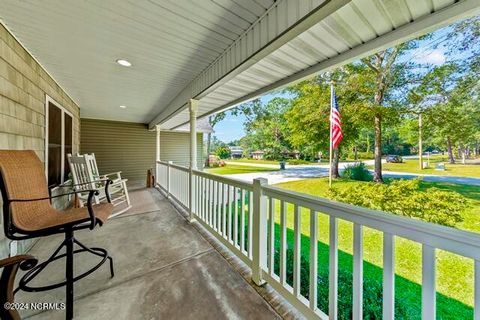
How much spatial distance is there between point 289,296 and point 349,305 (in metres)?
1.47

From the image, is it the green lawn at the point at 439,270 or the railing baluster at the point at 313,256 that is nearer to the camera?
the railing baluster at the point at 313,256

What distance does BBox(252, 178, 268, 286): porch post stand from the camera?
180 cm

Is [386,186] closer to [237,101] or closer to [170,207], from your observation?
[237,101]

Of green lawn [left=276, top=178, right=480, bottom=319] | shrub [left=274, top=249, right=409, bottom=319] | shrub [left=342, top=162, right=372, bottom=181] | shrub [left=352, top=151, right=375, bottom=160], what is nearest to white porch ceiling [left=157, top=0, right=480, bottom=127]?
shrub [left=274, top=249, right=409, bottom=319]

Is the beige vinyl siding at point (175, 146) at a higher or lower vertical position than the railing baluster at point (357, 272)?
higher

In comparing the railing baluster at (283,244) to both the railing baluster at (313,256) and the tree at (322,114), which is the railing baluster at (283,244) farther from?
the tree at (322,114)

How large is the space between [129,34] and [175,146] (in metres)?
7.41

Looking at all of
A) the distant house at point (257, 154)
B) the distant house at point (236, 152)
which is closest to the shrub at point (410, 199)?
the distant house at point (257, 154)

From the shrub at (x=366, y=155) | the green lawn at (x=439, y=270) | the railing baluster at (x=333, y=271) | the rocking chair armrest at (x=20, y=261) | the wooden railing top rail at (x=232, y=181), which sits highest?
the shrub at (x=366, y=155)

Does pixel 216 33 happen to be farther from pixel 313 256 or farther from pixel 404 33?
pixel 313 256

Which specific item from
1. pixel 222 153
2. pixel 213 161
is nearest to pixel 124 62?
pixel 213 161

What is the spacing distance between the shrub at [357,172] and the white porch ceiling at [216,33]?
613 cm

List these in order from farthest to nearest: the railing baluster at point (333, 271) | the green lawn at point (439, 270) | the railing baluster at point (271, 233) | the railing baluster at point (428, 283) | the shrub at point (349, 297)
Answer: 1. the green lawn at point (439, 270)
2. the shrub at point (349, 297)
3. the railing baluster at point (271, 233)
4. the railing baluster at point (333, 271)
5. the railing baluster at point (428, 283)

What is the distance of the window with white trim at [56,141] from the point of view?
326cm
